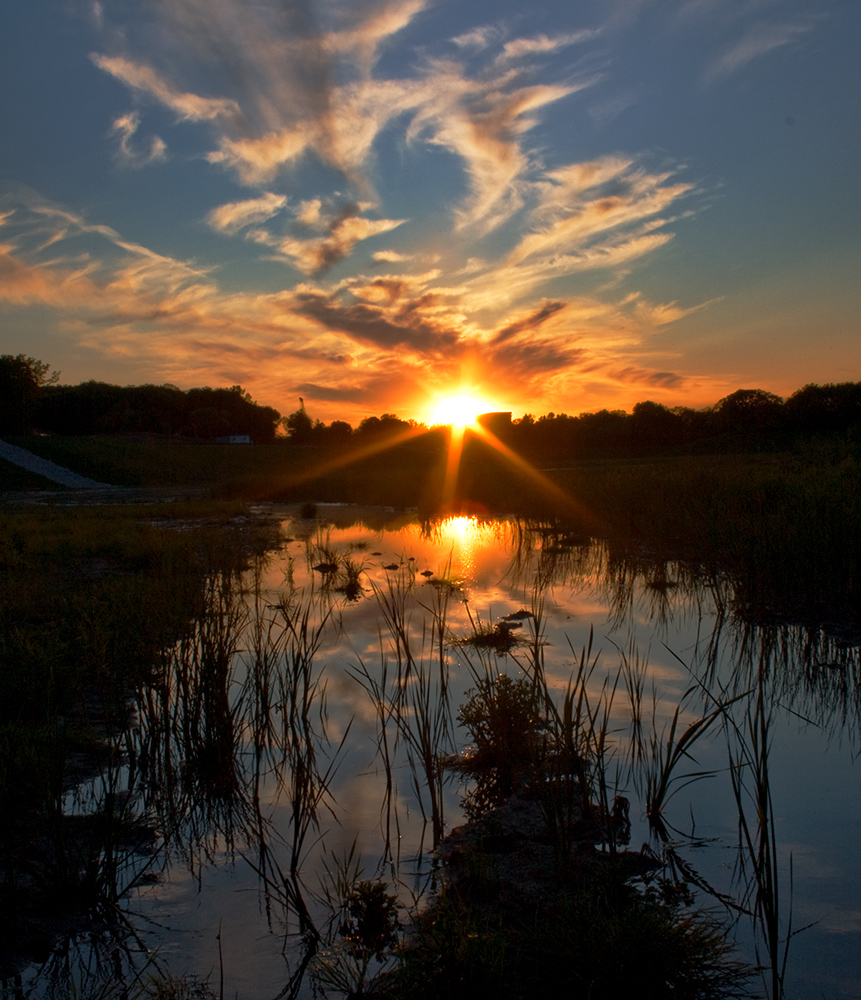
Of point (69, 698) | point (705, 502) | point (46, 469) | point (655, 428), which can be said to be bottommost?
point (69, 698)

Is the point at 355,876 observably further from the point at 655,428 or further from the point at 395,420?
the point at 395,420

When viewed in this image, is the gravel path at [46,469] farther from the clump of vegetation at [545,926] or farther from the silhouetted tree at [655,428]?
the silhouetted tree at [655,428]

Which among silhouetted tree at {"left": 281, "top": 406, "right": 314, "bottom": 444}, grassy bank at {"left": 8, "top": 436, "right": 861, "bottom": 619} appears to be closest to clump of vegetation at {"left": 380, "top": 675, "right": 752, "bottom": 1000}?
grassy bank at {"left": 8, "top": 436, "right": 861, "bottom": 619}

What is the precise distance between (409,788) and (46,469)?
39.2 meters

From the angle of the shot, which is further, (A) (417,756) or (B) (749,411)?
(B) (749,411)

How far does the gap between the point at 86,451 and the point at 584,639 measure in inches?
1626

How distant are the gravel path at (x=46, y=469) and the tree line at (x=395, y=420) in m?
16.7

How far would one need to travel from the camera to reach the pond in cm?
255

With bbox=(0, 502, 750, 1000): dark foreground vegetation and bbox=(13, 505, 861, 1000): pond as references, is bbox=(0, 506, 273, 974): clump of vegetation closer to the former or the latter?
bbox=(0, 502, 750, 1000): dark foreground vegetation

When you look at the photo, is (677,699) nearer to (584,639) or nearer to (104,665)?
(584,639)

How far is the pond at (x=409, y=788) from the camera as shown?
2.55m

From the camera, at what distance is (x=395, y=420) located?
83688 millimetres

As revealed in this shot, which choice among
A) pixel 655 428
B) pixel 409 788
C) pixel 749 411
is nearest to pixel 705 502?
pixel 409 788

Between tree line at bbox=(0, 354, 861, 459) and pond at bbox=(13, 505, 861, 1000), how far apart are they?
24591 mm
